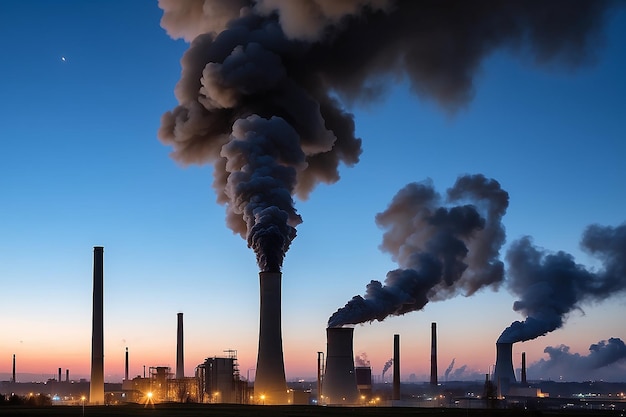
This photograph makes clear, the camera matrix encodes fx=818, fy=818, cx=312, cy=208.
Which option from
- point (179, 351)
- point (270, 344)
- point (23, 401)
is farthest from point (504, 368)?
point (23, 401)

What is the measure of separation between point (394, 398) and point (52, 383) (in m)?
82.6

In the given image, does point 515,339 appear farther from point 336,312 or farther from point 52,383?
point 52,383

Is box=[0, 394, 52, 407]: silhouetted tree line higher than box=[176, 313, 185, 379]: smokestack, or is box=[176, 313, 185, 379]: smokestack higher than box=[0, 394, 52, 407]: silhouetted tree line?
box=[176, 313, 185, 379]: smokestack

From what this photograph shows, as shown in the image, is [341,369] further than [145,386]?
No

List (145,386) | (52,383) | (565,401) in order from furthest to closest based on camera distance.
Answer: (52,383)
(565,401)
(145,386)

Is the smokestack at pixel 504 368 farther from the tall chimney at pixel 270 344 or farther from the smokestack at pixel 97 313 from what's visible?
the smokestack at pixel 97 313

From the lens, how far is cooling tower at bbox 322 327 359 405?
73438 mm

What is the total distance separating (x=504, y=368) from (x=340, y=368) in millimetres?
43212

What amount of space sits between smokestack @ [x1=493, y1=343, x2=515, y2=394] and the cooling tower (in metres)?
39.7

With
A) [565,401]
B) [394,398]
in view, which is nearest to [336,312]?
[394,398]

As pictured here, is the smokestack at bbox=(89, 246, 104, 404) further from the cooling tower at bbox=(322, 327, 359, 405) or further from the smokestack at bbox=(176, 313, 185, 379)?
the smokestack at bbox=(176, 313, 185, 379)

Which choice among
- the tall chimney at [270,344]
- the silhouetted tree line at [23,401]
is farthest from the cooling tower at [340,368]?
the silhouetted tree line at [23,401]

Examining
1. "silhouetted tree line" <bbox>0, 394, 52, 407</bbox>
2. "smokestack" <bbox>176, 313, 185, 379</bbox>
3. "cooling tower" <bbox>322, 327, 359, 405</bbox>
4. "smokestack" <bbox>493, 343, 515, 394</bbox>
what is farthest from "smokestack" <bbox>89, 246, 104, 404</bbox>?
"smokestack" <bbox>493, 343, 515, 394</bbox>

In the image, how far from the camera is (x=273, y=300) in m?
59.1
